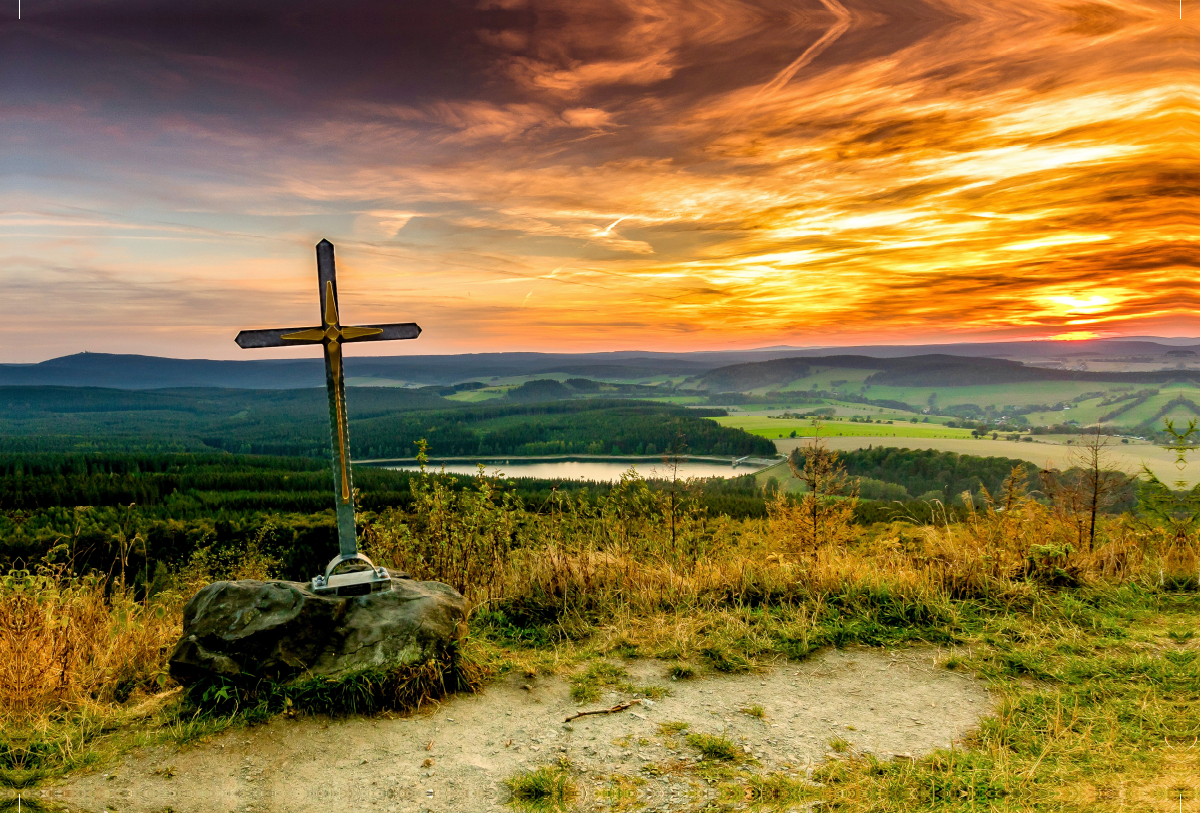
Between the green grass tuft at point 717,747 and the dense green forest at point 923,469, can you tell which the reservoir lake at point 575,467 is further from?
the green grass tuft at point 717,747

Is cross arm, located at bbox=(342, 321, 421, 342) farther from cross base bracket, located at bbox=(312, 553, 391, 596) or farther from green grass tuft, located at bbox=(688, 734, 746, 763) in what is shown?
green grass tuft, located at bbox=(688, 734, 746, 763)

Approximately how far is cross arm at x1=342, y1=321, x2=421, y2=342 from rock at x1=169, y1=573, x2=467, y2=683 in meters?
2.34

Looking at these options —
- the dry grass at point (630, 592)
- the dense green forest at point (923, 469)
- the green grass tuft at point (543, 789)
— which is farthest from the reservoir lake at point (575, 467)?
the green grass tuft at point (543, 789)

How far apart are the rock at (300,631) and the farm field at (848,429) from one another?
66.4 m

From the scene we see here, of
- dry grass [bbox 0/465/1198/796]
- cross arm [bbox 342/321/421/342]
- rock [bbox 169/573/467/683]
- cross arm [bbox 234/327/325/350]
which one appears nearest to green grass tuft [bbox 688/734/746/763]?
dry grass [bbox 0/465/1198/796]

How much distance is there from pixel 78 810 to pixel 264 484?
5275 centimetres

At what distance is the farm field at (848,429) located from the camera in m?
84.8

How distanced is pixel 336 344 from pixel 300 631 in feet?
8.58

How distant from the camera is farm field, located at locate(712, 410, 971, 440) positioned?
3339 inches

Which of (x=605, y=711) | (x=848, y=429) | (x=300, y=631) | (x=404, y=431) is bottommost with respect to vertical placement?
(x=848, y=429)

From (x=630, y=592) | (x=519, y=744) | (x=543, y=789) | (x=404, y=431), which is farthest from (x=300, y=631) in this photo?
(x=404, y=431)

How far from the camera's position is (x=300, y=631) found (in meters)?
5.26

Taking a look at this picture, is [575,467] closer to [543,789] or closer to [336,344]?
[336,344]

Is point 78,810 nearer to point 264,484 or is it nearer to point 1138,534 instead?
point 1138,534
